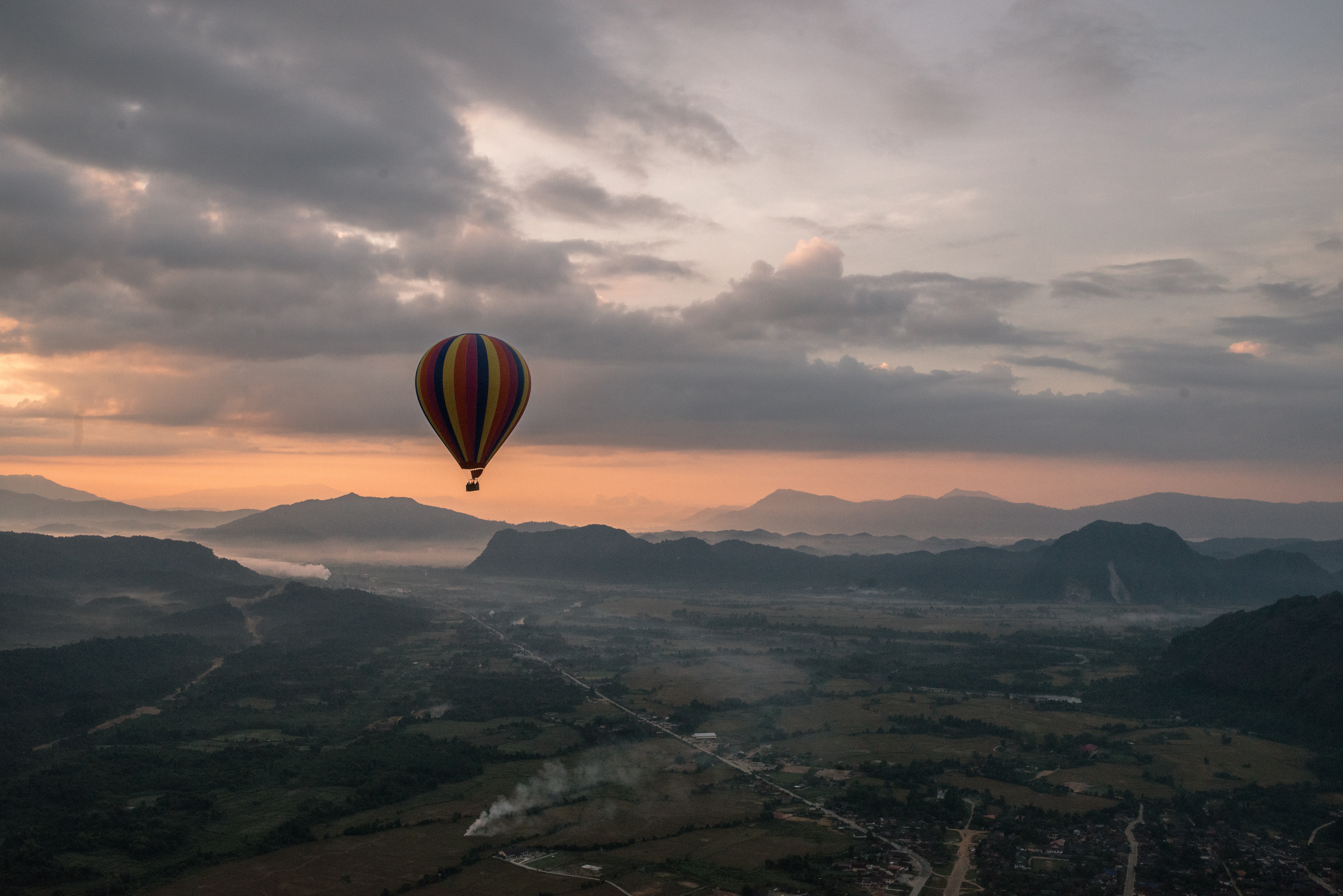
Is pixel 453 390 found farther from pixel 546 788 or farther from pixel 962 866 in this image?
pixel 962 866

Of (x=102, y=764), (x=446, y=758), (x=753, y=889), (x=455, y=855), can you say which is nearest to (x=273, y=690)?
(x=102, y=764)

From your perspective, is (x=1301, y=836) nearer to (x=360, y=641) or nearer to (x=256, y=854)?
(x=256, y=854)

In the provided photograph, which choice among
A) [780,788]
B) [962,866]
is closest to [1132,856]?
[962,866]

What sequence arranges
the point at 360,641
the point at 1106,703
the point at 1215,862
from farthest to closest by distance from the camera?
the point at 360,641, the point at 1106,703, the point at 1215,862

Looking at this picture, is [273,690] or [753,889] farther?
[273,690]

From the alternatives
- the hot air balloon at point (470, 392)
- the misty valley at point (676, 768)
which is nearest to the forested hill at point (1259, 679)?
the misty valley at point (676, 768)

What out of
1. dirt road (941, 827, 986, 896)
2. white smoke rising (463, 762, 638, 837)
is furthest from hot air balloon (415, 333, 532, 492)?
dirt road (941, 827, 986, 896)
